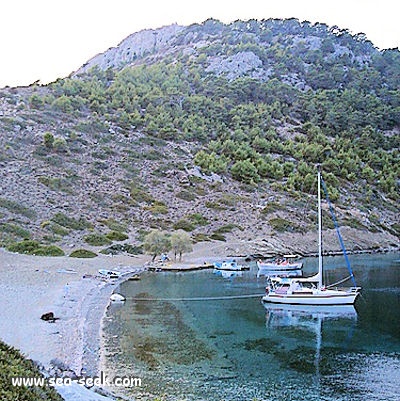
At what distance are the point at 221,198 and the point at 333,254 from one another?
17288mm

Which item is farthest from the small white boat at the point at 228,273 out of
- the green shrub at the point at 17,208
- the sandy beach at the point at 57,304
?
the green shrub at the point at 17,208

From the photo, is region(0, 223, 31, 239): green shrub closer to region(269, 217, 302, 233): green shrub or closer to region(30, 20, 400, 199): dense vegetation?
region(30, 20, 400, 199): dense vegetation

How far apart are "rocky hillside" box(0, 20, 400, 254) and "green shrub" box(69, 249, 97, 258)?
185 cm

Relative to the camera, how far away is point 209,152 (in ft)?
319

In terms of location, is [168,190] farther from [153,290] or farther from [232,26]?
[232,26]

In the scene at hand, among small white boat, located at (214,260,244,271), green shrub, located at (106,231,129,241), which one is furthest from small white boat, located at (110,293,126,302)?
green shrub, located at (106,231,129,241)

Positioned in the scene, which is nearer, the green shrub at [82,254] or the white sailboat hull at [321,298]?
the white sailboat hull at [321,298]

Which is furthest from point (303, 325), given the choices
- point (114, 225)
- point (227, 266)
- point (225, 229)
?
point (225, 229)

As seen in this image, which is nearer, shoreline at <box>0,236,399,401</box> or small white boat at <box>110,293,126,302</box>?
shoreline at <box>0,236,399,401</box>

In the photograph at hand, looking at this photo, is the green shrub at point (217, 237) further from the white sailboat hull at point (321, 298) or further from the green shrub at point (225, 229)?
the white sailboat hull at point (321, 298)

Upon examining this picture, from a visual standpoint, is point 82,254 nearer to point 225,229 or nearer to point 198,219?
point 198,219

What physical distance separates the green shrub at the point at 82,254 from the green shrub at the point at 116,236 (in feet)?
20.5

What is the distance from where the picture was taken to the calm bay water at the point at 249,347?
20.7 m

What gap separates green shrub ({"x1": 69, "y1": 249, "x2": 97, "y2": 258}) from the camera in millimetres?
Result: 52719
